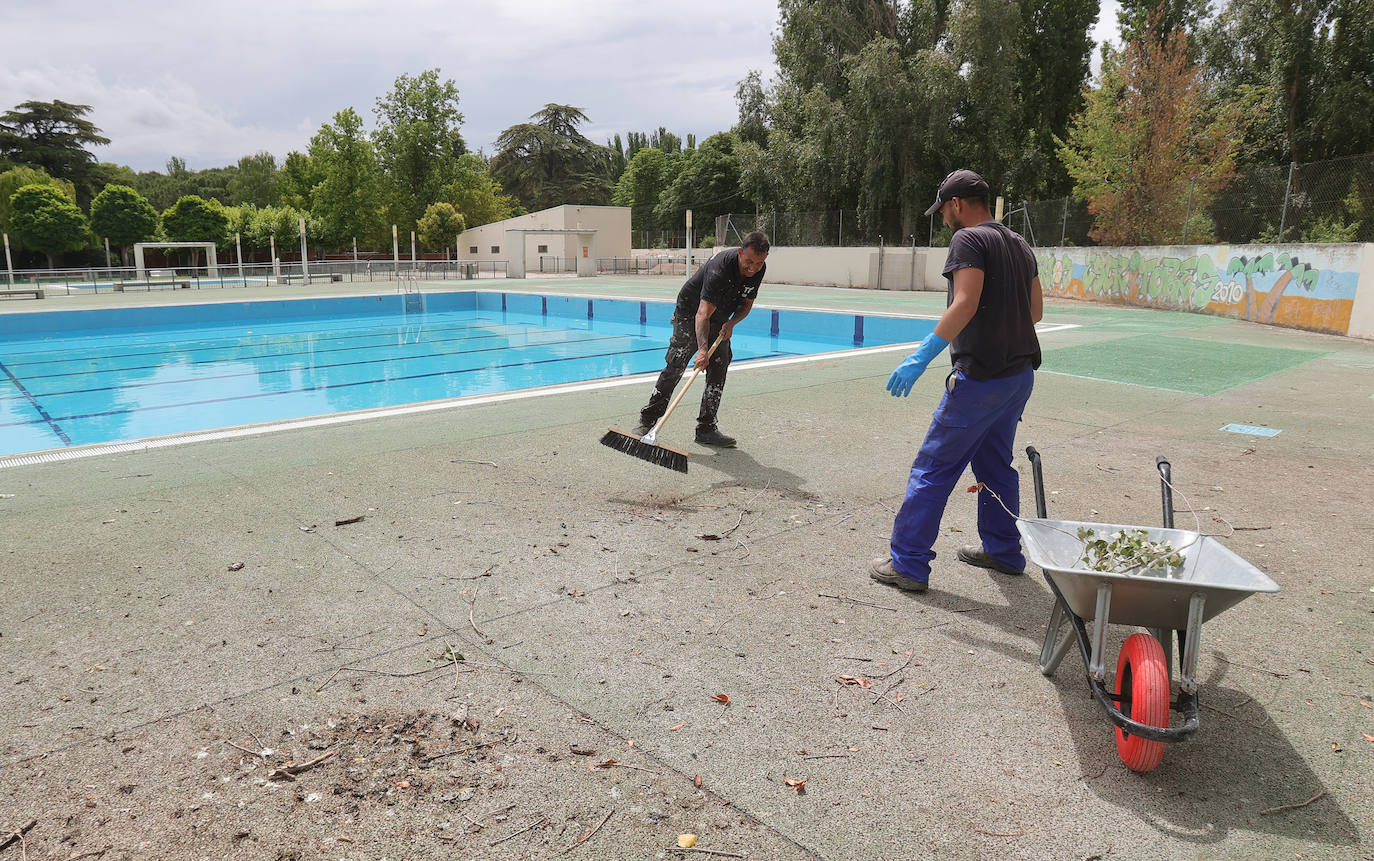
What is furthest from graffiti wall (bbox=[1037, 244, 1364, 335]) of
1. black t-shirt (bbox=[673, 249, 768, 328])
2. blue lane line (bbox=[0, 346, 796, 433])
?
black t-shirt (bbox=[673, 249, 768, 328])

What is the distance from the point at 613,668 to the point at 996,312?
2.00 metres

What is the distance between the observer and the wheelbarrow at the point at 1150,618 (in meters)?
2.16

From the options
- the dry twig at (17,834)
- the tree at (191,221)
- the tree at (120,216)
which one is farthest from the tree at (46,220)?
the dry twig at (17,834)

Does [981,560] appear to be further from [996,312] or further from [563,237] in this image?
[563,237]

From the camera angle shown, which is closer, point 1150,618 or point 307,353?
point 1150,618

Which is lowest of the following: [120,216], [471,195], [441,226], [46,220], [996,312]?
[996,312]

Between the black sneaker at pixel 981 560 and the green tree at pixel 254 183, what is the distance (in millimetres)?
89703

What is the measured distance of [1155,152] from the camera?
20.9 m

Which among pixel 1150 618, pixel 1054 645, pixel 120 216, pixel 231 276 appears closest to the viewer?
pixel 1150 618

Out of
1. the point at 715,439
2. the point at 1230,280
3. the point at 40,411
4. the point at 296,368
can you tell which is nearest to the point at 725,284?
the point at 715,439

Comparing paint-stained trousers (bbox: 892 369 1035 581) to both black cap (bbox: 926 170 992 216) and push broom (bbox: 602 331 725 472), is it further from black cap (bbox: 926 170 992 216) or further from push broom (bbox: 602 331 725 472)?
push broom (bbox: 602 331 725 472)

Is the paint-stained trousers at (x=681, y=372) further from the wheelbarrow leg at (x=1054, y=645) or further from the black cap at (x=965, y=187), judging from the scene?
the wheelbarrow leg at (x=1054, y=645)

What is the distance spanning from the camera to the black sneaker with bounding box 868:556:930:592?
11.3ft

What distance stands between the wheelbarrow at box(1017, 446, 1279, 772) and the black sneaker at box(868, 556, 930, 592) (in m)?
0.82
